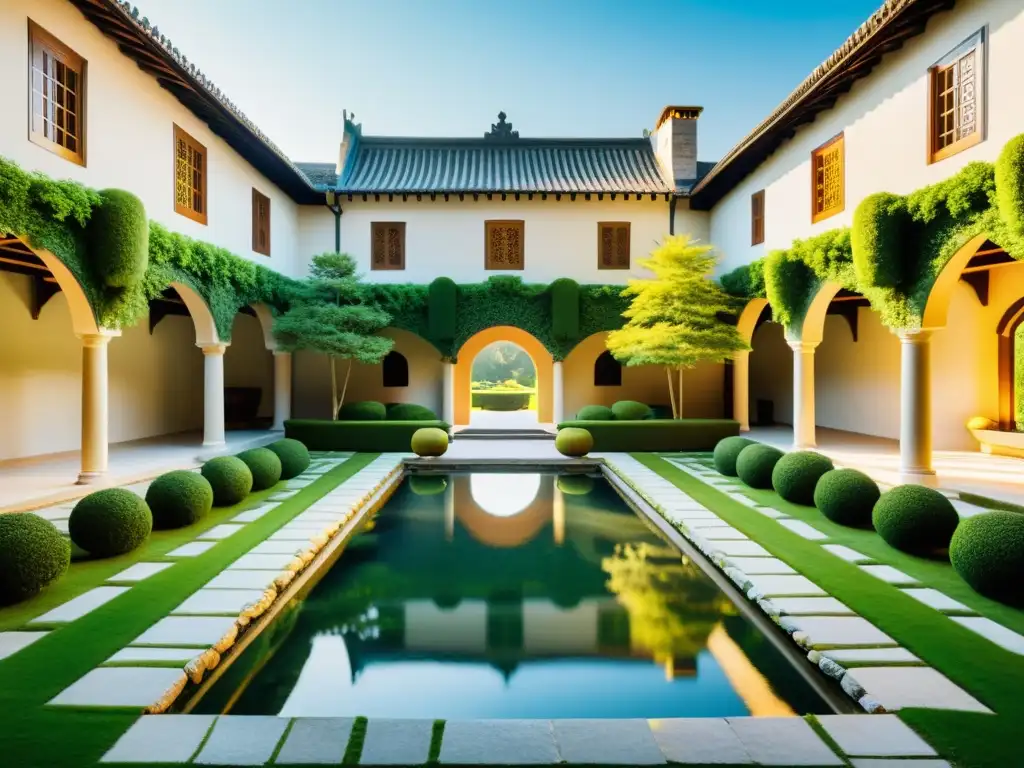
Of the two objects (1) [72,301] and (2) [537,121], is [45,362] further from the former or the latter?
(2) [537,121]

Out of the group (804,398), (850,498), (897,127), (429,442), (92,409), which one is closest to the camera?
(850,498)

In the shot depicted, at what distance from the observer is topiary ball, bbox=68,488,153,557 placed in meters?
6.98

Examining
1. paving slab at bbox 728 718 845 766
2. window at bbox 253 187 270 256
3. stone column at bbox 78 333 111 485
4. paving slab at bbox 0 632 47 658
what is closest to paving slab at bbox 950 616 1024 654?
paving slab at bbox 728 718 845 766

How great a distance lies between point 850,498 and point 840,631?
390 centimetres

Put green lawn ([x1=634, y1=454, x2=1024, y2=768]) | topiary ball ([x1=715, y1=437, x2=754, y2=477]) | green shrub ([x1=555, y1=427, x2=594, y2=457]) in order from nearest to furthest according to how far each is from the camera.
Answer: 1. green lawn ([x1=634, y1=454, x2=1024, y2=768])
2. topiary ball ([x1=715, y1=437, x2=754, y2=477])
3. green shrub ([x1=555, y1=427, x2=594, y2=457])

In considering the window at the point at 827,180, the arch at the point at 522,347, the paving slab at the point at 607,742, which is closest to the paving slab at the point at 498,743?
the paving slab at the point at 607,742

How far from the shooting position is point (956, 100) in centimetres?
943

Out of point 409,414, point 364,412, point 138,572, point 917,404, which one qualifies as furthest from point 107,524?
point 917,404

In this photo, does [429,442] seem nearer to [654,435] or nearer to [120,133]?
[654,435]

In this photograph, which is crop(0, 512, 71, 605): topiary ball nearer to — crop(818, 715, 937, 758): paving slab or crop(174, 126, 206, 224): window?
crop(818, 715, 937, 758): paving slab

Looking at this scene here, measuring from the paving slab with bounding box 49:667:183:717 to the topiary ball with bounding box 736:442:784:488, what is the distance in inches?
375

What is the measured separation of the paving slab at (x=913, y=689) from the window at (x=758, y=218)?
1393 centimetres

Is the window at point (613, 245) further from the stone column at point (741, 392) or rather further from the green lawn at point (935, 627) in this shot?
the green lawn at point (935, 627)

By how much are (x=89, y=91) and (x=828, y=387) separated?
67.3ft
